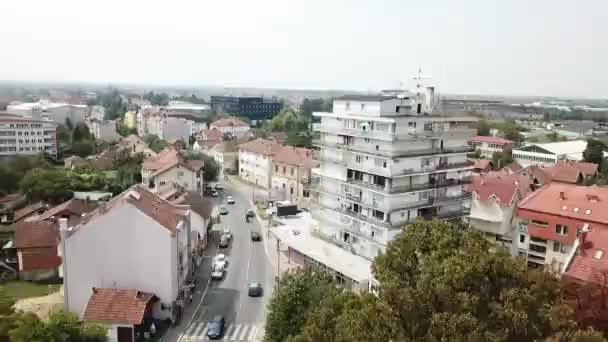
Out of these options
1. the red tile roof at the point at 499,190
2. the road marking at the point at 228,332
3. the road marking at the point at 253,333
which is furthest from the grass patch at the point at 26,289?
the red tile roof at the point at 499,190

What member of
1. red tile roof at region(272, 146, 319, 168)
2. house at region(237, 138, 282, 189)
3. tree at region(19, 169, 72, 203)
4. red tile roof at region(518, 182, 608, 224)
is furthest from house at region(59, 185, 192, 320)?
house at region(237, 138, 282, 189)

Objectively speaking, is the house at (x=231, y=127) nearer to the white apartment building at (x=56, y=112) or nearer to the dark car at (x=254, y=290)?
the white apartment building at (x=56, y=112)

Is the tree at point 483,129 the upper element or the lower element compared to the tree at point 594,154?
upper

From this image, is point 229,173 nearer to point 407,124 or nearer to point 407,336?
point 407,124

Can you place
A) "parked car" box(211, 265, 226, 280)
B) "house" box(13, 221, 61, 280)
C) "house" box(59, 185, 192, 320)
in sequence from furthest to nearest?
"house" box(13, 221, 61, 280)
"parked car" box(211, 265, 226, 280)
"house" box(59, 185, 192, 320)

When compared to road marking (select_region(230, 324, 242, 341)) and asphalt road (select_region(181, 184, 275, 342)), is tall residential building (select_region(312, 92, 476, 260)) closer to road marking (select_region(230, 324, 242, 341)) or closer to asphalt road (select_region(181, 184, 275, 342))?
asphalt road (select_region(181, 184, 275, 342))

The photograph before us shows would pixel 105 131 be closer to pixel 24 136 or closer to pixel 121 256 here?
pixel 24 136
